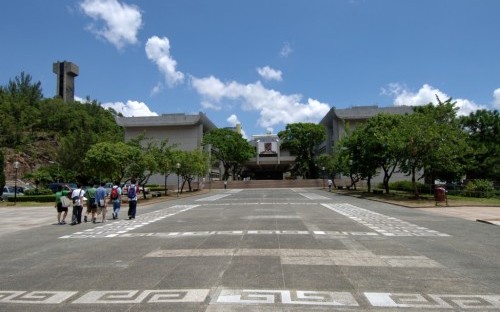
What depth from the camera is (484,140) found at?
51.2 m

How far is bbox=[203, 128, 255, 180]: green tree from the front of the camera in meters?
89.6

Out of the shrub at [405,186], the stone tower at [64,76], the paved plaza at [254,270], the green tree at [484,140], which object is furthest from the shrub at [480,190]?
the stone tower at [64,76]

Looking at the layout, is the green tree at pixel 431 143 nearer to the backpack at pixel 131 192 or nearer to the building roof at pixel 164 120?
the backpack at pixel 131 192

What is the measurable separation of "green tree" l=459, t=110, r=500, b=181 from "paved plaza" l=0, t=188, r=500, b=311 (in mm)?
35914

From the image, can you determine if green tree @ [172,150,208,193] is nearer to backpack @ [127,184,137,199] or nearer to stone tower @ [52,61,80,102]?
backpack @ [127,184,137,199]

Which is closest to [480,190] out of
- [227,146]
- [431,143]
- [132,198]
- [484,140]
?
[431,143]

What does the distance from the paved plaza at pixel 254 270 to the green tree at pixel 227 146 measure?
73966 millimetres

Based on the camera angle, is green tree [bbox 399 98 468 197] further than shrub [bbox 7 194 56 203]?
No

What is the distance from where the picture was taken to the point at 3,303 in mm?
6559

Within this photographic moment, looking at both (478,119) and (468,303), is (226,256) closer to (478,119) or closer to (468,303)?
(468,303)

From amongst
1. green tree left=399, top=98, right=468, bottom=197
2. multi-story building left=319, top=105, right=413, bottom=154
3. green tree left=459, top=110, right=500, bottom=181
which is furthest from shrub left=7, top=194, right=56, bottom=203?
multi-story building left=319, top=105, right=413, bottom=154

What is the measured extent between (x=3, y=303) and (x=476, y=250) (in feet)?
33.3

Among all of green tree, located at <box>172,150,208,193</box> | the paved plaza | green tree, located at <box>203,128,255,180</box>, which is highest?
green tree, located at <box>203,128,255,180</box>

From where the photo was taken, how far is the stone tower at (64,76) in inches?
5271
